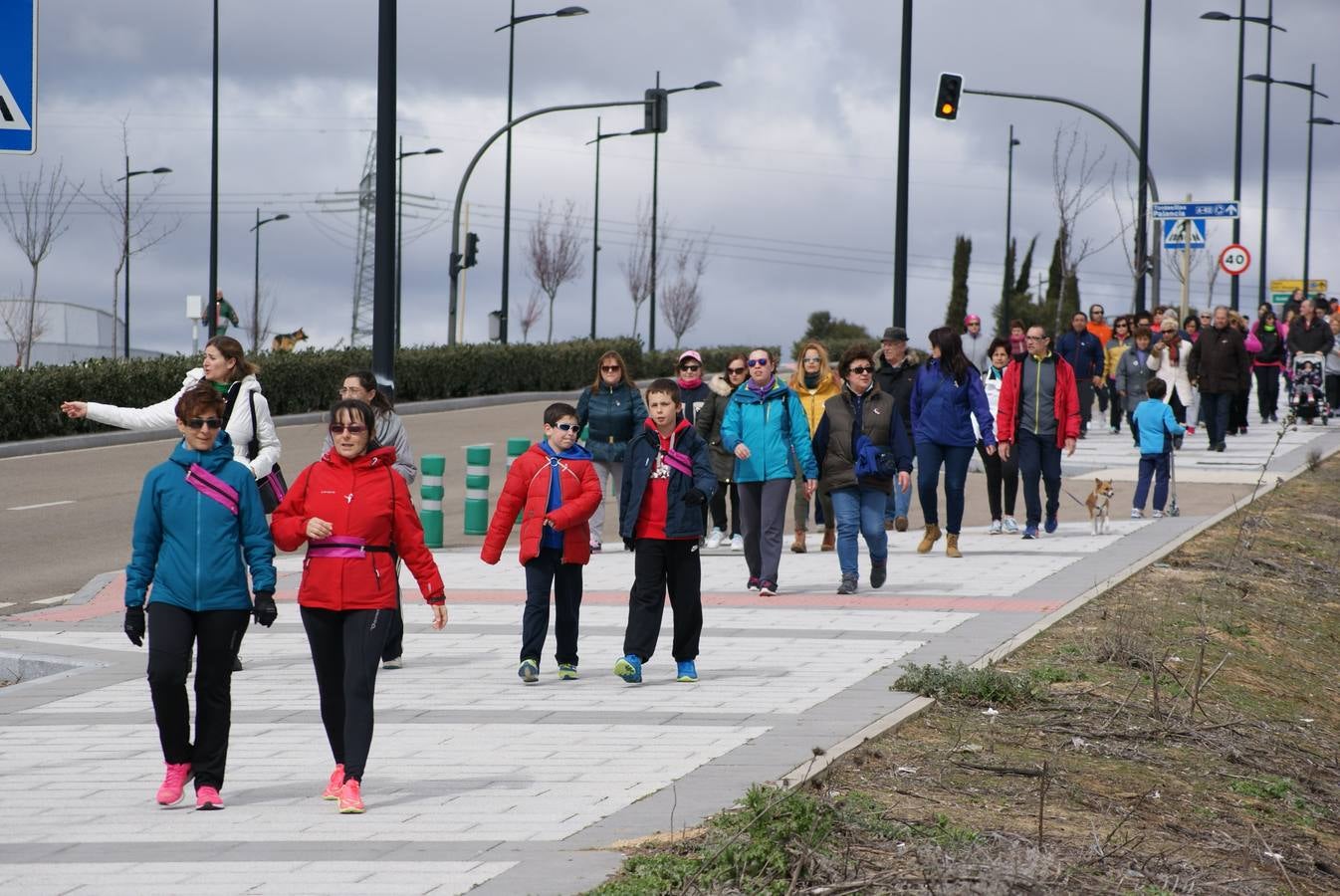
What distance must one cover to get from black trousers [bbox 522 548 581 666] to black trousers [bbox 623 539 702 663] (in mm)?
301

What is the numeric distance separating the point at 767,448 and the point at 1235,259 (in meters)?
27.8

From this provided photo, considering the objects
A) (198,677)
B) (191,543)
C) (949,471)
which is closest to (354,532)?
(191,543)

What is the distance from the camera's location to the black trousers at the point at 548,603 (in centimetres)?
1013

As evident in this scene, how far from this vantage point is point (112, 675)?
34.7ft

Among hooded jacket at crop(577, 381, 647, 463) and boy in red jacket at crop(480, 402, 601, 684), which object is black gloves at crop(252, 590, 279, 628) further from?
hooded jacket at crop(577, 381, 647, 463)

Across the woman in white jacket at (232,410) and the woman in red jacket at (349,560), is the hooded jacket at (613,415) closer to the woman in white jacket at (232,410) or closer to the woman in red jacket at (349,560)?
the woman in white jacket at (232,410)

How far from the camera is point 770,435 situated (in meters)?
13.4

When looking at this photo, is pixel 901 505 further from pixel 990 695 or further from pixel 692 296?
pixel 692 296

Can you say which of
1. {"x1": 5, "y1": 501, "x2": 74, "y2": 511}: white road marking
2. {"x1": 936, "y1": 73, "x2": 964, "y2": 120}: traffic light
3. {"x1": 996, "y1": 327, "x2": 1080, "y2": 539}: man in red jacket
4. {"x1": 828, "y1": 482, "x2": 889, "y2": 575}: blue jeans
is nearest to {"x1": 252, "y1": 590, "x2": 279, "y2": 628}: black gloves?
{"x1": 828, "y1": 482, "x2": 889, "y2": 575}: blue jeans

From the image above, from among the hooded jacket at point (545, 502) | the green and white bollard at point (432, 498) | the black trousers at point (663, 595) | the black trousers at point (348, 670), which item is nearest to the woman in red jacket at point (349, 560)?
the black trousers at point (348, 670)

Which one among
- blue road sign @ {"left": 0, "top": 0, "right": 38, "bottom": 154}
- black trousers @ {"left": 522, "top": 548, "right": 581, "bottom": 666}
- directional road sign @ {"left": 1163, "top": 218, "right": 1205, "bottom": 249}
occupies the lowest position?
black trousers @ {"left": 522, "top": 548, "right": 581, "bottom": 666}

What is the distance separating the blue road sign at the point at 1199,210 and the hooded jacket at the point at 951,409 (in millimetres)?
15850

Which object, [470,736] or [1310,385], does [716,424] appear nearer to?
[470,736]

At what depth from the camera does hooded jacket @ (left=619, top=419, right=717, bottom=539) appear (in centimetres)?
1032
